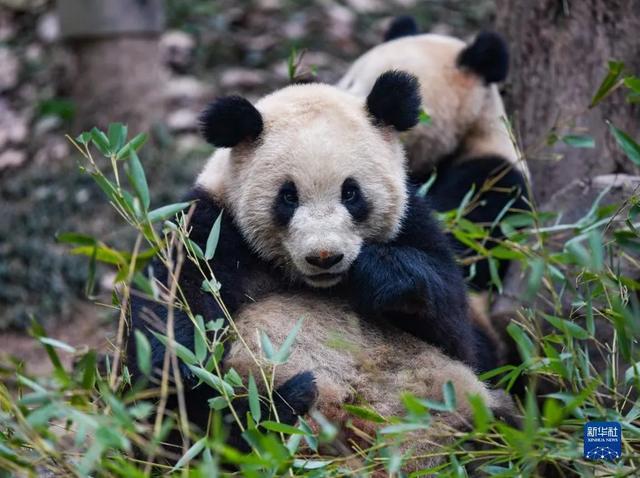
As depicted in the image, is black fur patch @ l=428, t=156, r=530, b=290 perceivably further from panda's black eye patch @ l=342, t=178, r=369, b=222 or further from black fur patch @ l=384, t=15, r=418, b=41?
panda's black eye patch @ l=342, t=178, r=369, b=222

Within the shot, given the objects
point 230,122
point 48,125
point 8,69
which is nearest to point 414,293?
point 230,122

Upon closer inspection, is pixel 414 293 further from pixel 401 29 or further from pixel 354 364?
pixel 401 29

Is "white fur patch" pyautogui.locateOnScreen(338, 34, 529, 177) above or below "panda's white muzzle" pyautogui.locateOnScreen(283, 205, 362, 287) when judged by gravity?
below

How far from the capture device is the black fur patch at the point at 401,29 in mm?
5820

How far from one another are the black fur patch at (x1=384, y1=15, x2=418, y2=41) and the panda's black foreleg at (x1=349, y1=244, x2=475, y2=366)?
2.79 metres

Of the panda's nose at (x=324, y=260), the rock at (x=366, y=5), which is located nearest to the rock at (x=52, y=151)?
the rock at (x=366, y=5)

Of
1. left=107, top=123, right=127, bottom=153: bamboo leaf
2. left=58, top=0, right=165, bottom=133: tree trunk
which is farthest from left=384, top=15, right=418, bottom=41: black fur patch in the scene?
left=107, top=123, right=127, bottom=153: bamboo leaf

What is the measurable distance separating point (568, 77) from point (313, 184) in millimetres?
Result: 2568

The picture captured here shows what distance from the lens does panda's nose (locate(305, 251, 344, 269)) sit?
9.75 ft

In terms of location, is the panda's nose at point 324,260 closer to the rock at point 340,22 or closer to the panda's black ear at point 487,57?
the panda's black ear at point 487,57

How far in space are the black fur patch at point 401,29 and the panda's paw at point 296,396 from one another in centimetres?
346

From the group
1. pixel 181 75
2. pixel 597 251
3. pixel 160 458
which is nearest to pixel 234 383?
pixel 160 458

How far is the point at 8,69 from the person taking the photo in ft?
32.7

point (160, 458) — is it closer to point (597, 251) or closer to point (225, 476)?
point (225, 476)
